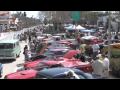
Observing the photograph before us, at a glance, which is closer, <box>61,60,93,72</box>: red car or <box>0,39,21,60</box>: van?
<box>61,60,93,72</box>: red car

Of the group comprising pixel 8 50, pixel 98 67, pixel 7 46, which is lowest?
pixel 98 67

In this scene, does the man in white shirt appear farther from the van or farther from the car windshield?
the car windshield

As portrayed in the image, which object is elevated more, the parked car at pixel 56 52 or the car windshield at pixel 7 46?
the car windshield at pixel 7 46

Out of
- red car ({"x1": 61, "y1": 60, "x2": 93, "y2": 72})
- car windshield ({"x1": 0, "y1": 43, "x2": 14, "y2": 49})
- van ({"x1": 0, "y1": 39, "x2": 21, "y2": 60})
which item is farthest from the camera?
car windshield ({"x1": 0, "y1": 43, "x2": 14, "y2": 49})

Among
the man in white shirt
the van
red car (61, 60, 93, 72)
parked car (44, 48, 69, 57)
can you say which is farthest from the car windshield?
the man in white shirt

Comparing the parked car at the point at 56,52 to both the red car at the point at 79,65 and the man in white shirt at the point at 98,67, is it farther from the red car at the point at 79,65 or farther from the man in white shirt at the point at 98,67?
the man in white shirt at the point at 98,67

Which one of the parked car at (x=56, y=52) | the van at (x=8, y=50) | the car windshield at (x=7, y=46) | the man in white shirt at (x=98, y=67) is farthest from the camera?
the car windshield at (x=7, y=46)

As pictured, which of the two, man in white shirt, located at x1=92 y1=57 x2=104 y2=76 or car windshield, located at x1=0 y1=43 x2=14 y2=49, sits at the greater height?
car windshield, located at x1=0 y1=43 x2=14 y2=49

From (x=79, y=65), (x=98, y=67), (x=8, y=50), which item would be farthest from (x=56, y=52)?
(x=98, y=67)

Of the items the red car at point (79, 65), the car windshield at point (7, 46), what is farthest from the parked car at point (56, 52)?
the red car at point (79, 65)

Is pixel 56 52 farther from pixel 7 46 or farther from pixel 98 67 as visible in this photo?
pixel 98 67
